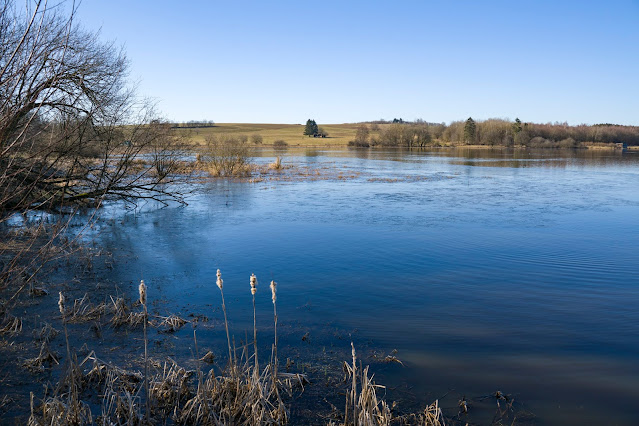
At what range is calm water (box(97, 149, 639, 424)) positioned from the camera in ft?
19.4

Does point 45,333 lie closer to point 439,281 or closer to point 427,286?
point 427,286

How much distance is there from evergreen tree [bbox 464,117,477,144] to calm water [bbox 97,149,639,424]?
64.9 metres

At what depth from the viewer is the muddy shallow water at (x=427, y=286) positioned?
5.88 meters

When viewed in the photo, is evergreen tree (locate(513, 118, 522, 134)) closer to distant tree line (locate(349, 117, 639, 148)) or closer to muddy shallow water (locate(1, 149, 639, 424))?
distant tree line (locate(349, 117, 639, 148))

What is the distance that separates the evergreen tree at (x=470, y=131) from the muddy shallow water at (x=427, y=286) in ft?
214

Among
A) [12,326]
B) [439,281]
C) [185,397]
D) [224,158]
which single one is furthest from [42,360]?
[224,158]

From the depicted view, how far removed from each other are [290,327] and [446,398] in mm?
2871

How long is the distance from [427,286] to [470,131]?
79.0 metres

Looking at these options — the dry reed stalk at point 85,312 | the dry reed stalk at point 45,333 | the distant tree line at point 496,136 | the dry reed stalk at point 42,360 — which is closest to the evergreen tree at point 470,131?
the distant tree line at point 496,136

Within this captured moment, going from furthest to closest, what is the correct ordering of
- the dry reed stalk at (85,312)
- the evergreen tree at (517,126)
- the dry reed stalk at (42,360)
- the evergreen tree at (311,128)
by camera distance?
1. the evergreen tree at (311,128)
2. the evergreen tree at (517,126)
3. the dry reed stalk at (85,312)
4. the dry reed stalk at (42,360)

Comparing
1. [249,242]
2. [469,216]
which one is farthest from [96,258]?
[469,216]

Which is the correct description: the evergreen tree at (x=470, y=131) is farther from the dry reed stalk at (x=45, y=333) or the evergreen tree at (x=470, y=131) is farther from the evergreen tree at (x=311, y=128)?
the dry reed stalk at (x=45, y=333)

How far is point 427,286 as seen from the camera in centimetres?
940

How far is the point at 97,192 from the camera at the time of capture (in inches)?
381
